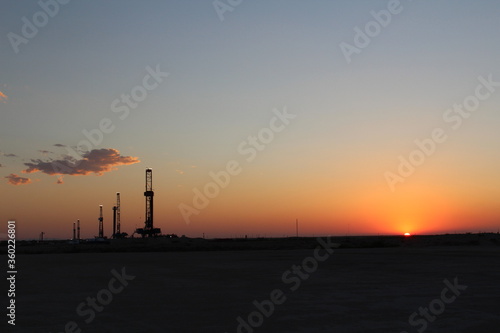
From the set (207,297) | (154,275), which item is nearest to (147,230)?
(154,275)

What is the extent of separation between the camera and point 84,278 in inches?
1018

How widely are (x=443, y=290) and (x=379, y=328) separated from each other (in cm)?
793

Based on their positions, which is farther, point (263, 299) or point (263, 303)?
point (263, 299)

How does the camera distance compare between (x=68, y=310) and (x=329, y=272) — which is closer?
(x=68, y=310)

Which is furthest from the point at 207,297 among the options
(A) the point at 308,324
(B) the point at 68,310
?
(A) the point at 308,324

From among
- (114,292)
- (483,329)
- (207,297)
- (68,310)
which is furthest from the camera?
(114,292)

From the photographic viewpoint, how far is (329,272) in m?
27.6

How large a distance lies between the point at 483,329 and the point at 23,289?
17273 millimetres

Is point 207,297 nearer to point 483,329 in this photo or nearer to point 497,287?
point 483,329

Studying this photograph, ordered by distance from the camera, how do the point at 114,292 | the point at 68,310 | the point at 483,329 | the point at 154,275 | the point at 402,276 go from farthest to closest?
the point at 154,275 → the point at 402,276 → the point at 114,292 → the point at 68,310 → the point at 483,329

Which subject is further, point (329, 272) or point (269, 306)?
point (329, 272)

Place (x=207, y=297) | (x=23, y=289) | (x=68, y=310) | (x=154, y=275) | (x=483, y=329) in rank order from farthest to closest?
(x=154, y=275) → (x=23, y=289) → (x=207, y=297) → (x=68, y=310) → (x=483, y=329)

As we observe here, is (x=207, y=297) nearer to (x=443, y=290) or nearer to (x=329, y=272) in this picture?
(x=443, y=290)

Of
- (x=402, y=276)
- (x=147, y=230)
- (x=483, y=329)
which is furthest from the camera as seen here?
(x=147, y=230)
